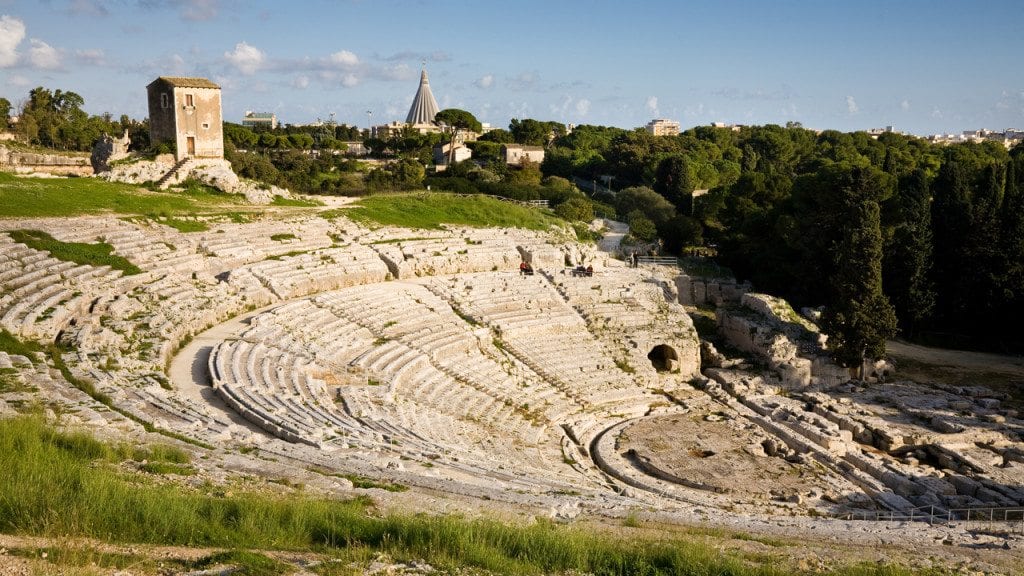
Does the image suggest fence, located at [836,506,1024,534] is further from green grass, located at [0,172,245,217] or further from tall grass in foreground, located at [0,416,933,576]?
green grass, located at [0,172,245,217]

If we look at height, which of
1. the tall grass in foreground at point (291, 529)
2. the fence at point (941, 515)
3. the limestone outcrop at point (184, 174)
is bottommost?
the fence at point (941, 515)

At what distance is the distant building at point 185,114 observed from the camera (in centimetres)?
3369

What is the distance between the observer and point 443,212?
119 feet

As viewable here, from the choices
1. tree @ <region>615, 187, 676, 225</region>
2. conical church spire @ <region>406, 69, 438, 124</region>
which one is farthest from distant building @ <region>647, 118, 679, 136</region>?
tree @ <region>615, 187, 676, 225</region>

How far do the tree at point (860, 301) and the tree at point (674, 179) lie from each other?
83.0ft

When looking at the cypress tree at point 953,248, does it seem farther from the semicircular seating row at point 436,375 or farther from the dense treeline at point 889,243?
the semicircular seating row at point 436,375

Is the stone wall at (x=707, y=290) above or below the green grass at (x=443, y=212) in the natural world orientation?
below

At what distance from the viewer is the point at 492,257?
31.9m

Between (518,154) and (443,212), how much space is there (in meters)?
30.6

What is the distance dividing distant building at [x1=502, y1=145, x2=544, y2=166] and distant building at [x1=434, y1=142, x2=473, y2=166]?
3.09 metres

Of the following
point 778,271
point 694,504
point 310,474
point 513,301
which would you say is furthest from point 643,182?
point 310,474

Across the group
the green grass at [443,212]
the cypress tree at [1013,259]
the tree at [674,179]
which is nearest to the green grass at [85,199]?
the green grass at [443,212]

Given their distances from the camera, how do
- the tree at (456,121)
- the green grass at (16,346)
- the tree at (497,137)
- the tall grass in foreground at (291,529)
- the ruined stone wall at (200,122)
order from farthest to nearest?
the tree at (497,137)
the tree at (456,121)
the ruined stone wall at (200,122)
the green grass at (16,346)
the tall grass in foreground at (291,529)

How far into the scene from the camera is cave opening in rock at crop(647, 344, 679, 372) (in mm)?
26500
